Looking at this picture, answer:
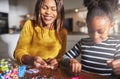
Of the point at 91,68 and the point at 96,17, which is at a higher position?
the point at 96,17

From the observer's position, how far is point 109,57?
18.1 inches

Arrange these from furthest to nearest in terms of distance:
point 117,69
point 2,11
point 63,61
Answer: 1. point 2,11
2. point 63,61
3. point 117,69

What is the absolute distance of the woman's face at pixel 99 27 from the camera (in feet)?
1.50

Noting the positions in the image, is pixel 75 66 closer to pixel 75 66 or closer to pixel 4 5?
pixel 75 66

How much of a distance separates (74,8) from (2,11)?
28 cm

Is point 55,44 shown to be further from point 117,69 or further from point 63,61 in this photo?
point 117,69

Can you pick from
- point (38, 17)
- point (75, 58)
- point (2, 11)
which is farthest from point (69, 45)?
point (2, 11)

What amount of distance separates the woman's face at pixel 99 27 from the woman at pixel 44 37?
108mm

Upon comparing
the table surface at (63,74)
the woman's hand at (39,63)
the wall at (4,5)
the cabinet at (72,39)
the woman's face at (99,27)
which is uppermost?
the wall at (4,5)

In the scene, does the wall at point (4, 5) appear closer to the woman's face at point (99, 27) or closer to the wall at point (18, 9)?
the wall at point (18, 9)

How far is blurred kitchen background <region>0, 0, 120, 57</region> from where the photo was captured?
1.67 ft

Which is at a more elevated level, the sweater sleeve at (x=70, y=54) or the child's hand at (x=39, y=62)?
the sweater sleeve at (x=70, y=54)

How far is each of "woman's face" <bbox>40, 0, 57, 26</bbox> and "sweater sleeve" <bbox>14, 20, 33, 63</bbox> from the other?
54 mm

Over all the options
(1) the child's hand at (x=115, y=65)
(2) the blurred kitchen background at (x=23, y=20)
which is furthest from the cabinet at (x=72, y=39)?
(1) the child's hand at (x=115, y=65)
